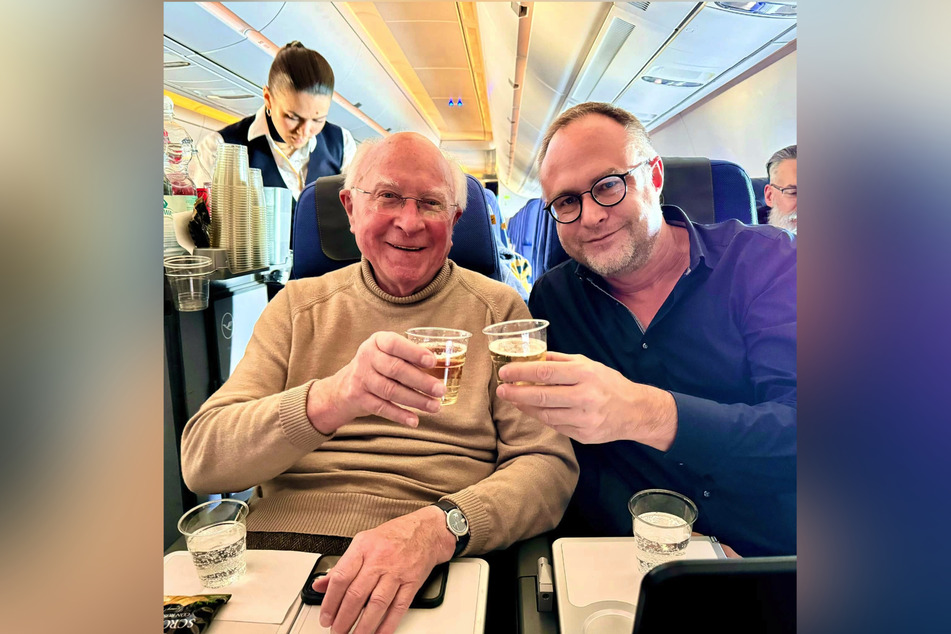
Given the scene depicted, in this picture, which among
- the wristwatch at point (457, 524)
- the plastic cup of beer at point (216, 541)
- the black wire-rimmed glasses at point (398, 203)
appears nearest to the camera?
the plastic cup of beer at point (216, 541)

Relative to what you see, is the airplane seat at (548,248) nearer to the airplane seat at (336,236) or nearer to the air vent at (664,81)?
the airplane seat at (336,236)

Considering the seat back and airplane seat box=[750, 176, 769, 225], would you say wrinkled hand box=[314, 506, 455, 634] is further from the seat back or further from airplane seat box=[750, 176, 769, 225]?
airplane seat box=[750, 176, 769, 225]

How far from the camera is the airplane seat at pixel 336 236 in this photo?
1227 millimetres

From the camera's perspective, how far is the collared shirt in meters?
1.14

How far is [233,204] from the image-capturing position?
4.08 ft

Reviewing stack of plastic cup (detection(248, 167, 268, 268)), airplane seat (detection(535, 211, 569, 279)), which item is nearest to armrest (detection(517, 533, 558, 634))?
airplane seat (detection(535, 211, 569, 279))

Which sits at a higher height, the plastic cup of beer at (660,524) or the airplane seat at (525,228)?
the airplane seat at (525,228)

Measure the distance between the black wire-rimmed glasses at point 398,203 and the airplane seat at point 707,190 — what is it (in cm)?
49

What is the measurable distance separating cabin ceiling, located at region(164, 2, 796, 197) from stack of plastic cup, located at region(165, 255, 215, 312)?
33 centimetres

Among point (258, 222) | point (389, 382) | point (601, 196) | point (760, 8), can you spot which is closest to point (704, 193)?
point (601, 196)

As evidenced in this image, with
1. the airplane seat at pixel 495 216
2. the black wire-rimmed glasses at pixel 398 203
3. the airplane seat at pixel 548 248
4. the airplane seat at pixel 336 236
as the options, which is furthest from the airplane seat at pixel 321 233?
the airplane seat at pixel 548 248

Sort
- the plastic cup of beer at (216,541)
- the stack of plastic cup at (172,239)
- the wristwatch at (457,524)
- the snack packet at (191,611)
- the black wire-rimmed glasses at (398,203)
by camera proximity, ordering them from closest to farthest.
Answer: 1. the snack packet at (191,611)
2. the plastic cup of beer at (216,541)
3. the wristwatch at (457,524)
4. the stack of plastic cup at (172,239)
5. the black wire-rimmed glasses at (398,203)

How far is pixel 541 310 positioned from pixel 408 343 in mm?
443
